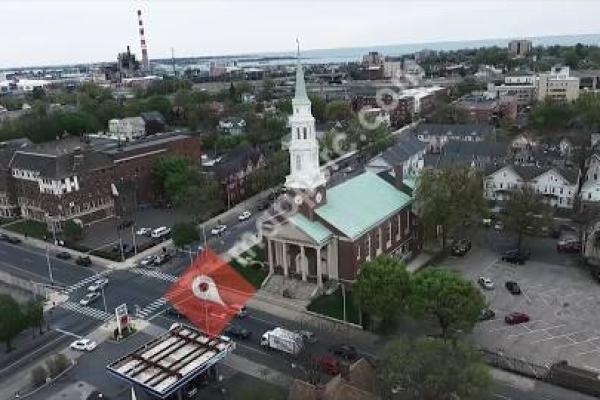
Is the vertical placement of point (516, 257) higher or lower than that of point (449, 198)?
lower

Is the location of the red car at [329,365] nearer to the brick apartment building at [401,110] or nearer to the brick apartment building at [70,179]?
the brick apartment building at [70,179]

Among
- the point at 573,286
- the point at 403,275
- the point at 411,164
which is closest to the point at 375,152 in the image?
the point at 411,164

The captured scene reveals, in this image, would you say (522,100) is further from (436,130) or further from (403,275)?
(403,275)

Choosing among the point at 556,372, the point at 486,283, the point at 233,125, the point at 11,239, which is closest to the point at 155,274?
the point at 11,239

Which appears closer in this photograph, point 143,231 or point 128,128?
point 143,231

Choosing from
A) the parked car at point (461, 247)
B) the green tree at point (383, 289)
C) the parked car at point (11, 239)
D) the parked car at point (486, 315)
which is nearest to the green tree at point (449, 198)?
the parked car at point (461, 247)

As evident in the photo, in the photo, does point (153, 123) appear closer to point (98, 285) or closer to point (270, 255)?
point (98, 285)
